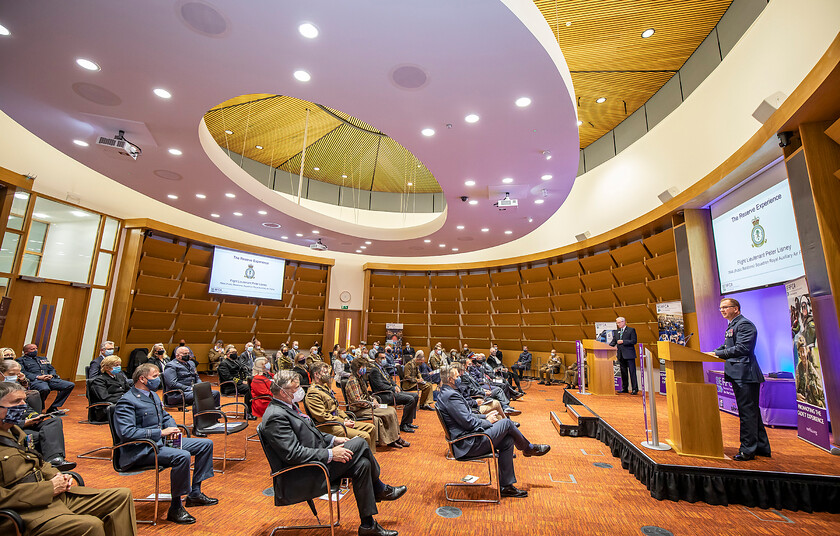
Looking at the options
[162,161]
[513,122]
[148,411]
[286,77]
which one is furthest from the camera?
[162,161]

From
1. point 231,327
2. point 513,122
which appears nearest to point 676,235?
point 513,122

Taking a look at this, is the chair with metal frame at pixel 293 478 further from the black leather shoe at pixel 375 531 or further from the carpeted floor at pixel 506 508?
the carpeted floor at pixel 506 508

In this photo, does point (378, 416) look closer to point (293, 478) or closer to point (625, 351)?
point (293, 478)

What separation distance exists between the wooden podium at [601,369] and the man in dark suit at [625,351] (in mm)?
364

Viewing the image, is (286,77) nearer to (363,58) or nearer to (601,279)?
(363,58)

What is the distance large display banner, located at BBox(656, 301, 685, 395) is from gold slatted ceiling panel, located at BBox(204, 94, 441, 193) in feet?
24.6

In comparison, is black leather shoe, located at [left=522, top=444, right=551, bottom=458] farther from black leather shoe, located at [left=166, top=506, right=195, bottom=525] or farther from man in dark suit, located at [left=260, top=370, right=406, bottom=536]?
black leather shoe, located at [left=166, top=506, right=195, bottom=525]

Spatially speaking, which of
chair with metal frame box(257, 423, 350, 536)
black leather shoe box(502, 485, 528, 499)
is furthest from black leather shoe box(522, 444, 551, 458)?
chair with metal frame box(257, 423, 350, 536)

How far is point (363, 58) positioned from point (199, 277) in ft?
31.9

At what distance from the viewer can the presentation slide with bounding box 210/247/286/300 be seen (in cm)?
1148

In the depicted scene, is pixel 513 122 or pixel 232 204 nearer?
pixel 513 122

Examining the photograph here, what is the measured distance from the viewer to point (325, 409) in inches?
155

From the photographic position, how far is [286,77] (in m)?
4.32

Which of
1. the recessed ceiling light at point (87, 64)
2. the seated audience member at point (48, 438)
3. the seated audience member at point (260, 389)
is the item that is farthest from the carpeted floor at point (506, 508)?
the recessed ceiling light at point (87, 64)
